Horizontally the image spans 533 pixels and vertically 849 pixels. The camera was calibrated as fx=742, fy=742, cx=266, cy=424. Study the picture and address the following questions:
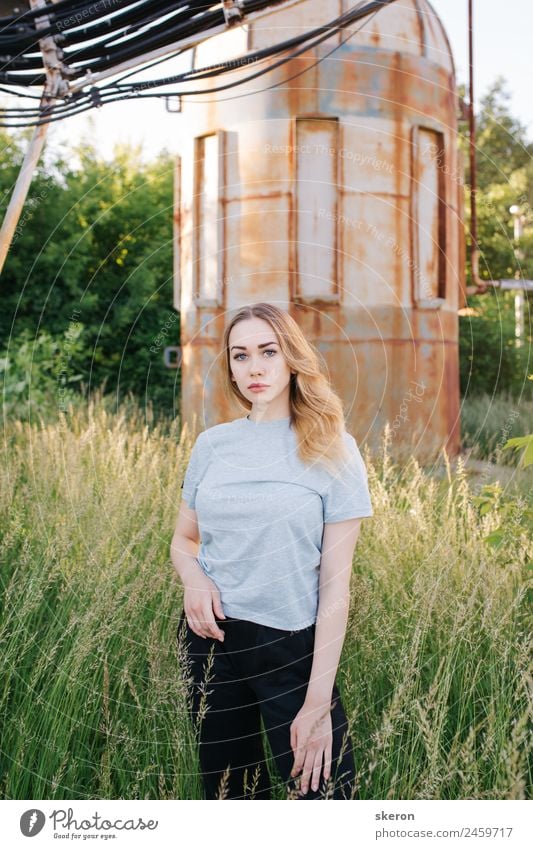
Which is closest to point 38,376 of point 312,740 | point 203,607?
point 203,607

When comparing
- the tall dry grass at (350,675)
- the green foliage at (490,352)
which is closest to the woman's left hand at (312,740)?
the tall dry grass at (350,675)

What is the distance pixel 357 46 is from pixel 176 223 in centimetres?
184

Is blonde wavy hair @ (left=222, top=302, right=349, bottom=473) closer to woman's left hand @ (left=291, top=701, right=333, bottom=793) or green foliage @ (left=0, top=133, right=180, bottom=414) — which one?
woman's left hand @ (left=291, top=701, right=333, bottom=793)

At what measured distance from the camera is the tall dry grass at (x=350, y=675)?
2428 mm

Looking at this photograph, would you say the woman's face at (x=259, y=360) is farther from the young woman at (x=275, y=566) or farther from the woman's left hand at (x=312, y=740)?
the woman's left hand at (x=312, y=740)

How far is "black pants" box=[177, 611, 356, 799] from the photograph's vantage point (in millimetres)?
1990

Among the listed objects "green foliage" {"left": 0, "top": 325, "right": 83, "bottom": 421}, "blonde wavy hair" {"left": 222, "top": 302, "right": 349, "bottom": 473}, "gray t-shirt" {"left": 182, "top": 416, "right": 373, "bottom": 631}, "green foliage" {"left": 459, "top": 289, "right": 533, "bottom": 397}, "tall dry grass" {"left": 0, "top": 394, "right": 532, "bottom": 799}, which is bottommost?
"tall dry grass" {"left": 0, "top": 394, "right": 532, "bottom": 799}

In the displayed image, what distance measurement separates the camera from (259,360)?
80.9 inches

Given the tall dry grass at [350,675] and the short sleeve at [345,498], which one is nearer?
the short sleeve at [345,498]

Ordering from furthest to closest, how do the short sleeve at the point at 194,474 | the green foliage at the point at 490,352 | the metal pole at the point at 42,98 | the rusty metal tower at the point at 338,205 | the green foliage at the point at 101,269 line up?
the green foliage at the point at 490,352 < the green foliage at the point at 101,269 < the rusty metal tower at the point at 338,205 < the metal pole at the point at 42,98 < the short sleeve at the point at 194,474

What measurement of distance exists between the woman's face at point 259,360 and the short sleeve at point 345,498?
0.30 metres

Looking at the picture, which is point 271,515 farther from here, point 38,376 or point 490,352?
point 490,352

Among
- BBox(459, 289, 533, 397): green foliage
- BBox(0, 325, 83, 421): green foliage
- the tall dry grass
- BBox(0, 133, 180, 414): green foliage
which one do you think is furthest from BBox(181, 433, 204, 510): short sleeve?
BBox(459, 289, 533, 397): green foliage

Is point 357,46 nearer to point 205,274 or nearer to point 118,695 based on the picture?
point 205,274
